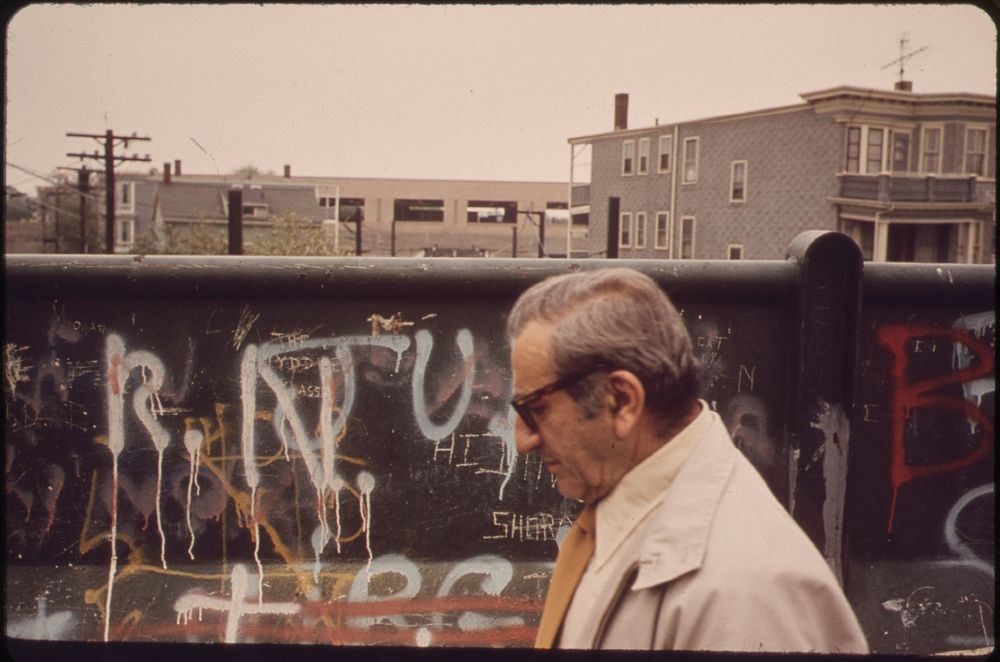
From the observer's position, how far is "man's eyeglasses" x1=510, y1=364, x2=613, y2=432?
212cm

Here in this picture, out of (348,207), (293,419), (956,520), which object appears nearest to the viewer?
(293,419)

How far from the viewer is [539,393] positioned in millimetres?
2205

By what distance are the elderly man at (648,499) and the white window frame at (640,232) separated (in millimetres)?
42746

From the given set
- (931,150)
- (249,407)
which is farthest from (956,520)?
(931,150)

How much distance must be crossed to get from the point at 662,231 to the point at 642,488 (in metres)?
42.3

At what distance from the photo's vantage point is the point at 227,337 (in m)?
3.19

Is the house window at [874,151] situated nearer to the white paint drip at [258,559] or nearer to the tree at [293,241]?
the tree at [293,241]

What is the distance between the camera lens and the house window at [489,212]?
2298 inches

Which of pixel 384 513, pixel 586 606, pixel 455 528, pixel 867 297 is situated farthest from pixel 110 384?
pixel 867 297

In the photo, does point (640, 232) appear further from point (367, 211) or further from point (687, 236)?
point (367, 211)

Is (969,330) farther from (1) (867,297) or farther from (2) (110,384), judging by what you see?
(2) (110,384)

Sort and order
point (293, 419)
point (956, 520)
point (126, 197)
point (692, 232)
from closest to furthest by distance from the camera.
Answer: point (293, 419) < point (956, 520) < point (692, 232) < point (126, 197)

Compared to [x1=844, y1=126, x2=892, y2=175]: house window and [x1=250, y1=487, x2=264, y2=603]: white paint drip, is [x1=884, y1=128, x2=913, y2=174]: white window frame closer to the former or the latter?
[x1=844, y1=126, x2=892, y2=175]: house window

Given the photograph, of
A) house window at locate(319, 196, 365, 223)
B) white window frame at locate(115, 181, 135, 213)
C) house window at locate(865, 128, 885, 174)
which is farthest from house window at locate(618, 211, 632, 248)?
white window frame at locate(115, 181, 135, 213)
